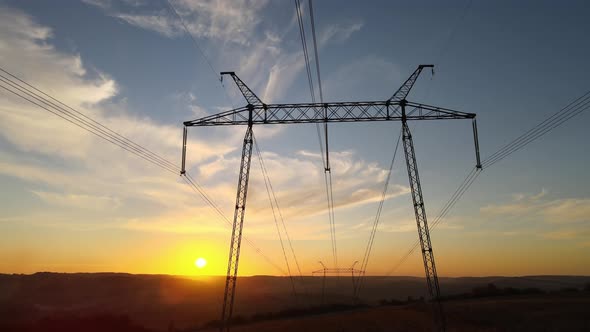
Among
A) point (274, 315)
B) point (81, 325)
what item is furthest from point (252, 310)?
point (81, 325)

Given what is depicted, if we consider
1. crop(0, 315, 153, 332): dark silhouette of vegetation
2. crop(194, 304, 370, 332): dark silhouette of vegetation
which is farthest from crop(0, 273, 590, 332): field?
crop(194, 304, 370, 332): dark silhouette of vegetation

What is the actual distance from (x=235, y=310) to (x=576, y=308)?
6879 centimetres

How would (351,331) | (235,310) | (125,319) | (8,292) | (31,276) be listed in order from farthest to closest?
(31,276) < (8,292) < (235,310) < (125,319) < (351,331)

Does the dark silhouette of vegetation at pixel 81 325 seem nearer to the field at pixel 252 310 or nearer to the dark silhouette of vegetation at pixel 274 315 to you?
the field at pixel 252 310

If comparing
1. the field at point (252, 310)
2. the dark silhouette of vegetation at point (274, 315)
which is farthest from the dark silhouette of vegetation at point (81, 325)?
the dark silhouette of vegetation at point (274, 315)

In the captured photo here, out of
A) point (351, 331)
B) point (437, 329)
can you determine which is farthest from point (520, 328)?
point (351, 331)

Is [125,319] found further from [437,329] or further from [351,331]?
[437,329]

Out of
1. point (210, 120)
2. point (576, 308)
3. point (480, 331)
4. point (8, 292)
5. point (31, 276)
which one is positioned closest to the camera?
point (210, 120)

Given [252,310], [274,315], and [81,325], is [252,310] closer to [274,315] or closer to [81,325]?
[274,315]

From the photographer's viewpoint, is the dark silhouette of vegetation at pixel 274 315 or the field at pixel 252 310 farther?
the dark silhouette of vegetation at pixel 274 315

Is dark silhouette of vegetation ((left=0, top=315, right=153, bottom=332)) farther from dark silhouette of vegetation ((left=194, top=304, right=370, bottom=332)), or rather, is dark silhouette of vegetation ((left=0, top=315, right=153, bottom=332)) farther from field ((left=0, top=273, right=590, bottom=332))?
dark silhouette of vegetation ((left=194, top=304, right=370, bottom=332))

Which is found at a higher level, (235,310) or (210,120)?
(210,120)

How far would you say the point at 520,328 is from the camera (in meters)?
44.0

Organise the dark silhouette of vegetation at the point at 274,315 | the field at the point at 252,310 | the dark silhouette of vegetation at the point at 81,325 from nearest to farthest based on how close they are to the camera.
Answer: the field at the point at 252,310 < the dark silhouette of vegetation at the point at 81,325 < the dark silhouette of vegetation at the point at 274,315
